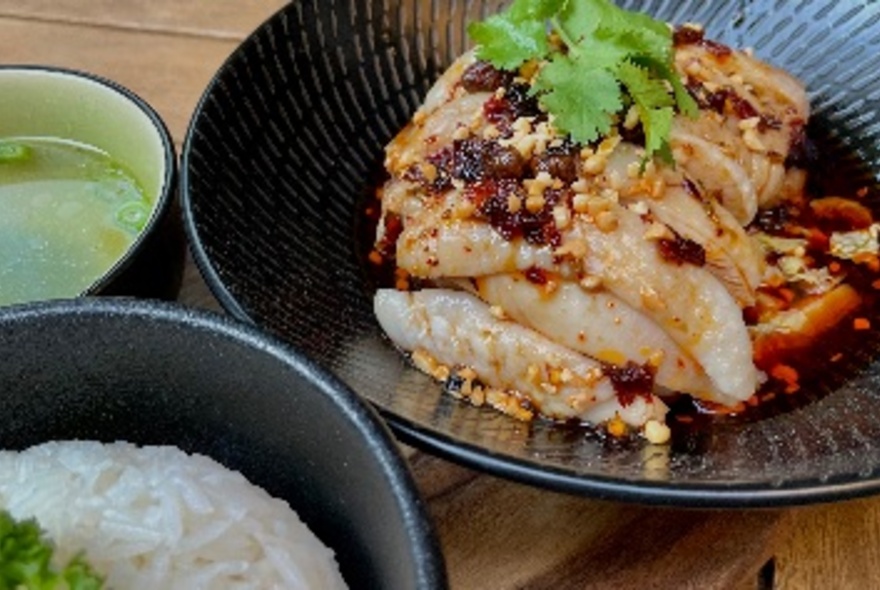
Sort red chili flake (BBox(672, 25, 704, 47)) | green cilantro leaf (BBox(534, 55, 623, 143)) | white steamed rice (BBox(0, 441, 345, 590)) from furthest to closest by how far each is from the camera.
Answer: red chili flake (BBox(672, 25, 704, 47)) → green cilantro leaf (BBox(534, 55, 623, 143)) → white steamed rice (BBox(0, 441, 345, 590))

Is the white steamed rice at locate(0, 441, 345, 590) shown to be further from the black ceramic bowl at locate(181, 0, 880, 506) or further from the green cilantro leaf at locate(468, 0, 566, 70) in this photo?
the green cilantro leaf at locate(468, 0, 566, 70)

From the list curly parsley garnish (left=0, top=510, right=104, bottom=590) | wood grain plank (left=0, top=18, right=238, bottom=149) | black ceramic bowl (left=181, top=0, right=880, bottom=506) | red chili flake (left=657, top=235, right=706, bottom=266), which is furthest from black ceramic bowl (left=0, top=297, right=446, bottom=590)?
wood grain plank (left=0, top=18, right=238, bottom=149)

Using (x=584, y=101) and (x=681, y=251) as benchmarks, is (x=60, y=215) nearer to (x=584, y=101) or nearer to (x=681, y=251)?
(x=584, y=101)

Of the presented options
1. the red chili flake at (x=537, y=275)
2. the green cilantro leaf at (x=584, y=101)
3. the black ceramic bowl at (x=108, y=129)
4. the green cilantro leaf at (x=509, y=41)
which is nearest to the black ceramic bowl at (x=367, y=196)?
the black ceramic bowl at (x=108, y=129)

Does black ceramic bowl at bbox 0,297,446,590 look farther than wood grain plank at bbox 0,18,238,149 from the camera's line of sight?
No

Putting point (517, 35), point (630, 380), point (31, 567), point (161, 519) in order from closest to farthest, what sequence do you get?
point (31, 567) < point (161, 519) < point (630, 380) < point (517, 35)

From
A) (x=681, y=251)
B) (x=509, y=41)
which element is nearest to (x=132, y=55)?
(x=509, y=41)

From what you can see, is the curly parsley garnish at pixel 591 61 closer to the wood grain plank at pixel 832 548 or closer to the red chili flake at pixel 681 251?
the red chili flake at pixel 681 251

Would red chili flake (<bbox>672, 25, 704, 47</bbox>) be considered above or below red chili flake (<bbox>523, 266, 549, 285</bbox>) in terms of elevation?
above
